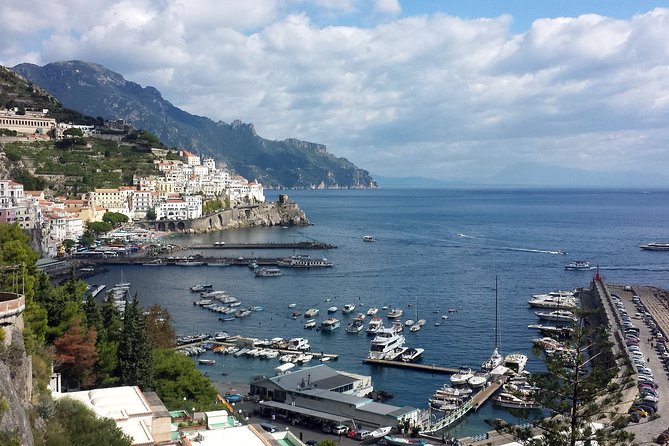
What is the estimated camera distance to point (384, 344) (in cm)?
2986

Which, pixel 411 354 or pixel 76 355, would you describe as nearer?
pixel 76 355

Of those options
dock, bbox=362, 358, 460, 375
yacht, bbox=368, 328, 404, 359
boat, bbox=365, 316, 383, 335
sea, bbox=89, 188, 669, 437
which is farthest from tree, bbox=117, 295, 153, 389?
boat, bbox=365, 316, 383, 335

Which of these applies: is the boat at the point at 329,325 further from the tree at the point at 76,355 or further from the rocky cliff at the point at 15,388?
the rocky cliff at the point at 15,388

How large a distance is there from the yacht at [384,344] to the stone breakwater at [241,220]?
50894 millimetres

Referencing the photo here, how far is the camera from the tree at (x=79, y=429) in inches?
417

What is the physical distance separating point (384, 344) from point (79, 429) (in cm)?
1997

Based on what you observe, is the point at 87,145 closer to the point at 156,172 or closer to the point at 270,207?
the point at 156,172

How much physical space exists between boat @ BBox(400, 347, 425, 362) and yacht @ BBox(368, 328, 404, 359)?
0.68 m

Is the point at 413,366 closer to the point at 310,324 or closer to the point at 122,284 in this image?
the point at 310,324

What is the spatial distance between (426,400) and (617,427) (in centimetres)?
1376

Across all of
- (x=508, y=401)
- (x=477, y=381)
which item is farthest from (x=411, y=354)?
(x=508, y=401)

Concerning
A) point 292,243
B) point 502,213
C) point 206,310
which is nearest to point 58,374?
point 206,310

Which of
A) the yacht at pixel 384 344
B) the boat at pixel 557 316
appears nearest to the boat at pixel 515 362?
the yacht at pixel 384 344

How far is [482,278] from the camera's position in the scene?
2008 inches
